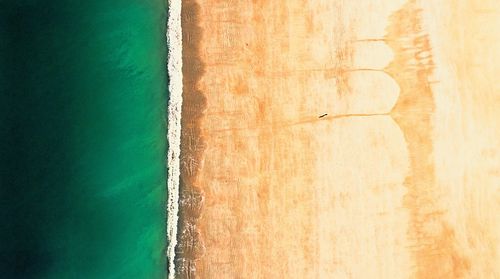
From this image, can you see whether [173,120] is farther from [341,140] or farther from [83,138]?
[341,140]

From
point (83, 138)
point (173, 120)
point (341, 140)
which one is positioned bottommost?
point (341, 140)

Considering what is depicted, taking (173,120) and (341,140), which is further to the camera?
(173,120)

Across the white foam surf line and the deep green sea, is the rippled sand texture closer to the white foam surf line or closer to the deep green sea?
the white foam surf line

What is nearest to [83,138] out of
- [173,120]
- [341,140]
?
[173,120]

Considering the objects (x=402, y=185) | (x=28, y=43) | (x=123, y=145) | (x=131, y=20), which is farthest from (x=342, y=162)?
(x=28, y=43)

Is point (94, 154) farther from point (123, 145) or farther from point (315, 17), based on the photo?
point (315, 17)

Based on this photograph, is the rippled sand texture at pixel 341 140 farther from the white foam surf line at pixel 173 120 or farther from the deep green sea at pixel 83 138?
the deep green sea at pixel 83 138

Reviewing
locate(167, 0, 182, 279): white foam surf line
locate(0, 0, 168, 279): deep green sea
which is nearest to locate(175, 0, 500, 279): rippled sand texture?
locate(167, 0, 182, 279): white foam surf line
